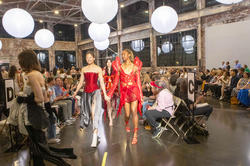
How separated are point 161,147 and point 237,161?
1118 millimetres

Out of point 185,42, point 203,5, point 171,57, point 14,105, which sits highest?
point 203,5

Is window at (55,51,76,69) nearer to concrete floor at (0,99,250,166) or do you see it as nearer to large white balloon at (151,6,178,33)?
large white balloon at (151,6,178,33)

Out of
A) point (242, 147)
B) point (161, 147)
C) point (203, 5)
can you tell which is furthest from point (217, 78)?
point (161, 147)

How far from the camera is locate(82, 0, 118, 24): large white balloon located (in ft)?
10.6

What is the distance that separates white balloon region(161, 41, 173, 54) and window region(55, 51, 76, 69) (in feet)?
37.4

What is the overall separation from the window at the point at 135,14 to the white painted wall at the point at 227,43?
5.11 m

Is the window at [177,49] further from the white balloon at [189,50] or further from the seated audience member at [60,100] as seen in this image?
the seated audience member at [60,100]

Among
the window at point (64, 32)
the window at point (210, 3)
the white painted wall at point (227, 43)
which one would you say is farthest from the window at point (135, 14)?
the window at point (64, 32)

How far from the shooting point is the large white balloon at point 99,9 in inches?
127

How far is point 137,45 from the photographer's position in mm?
14281

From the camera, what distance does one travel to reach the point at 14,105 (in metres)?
2.72

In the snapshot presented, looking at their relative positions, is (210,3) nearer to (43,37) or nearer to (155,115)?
(43,37)

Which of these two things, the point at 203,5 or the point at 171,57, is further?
the point at 171,57

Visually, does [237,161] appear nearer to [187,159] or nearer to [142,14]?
[187,159]
